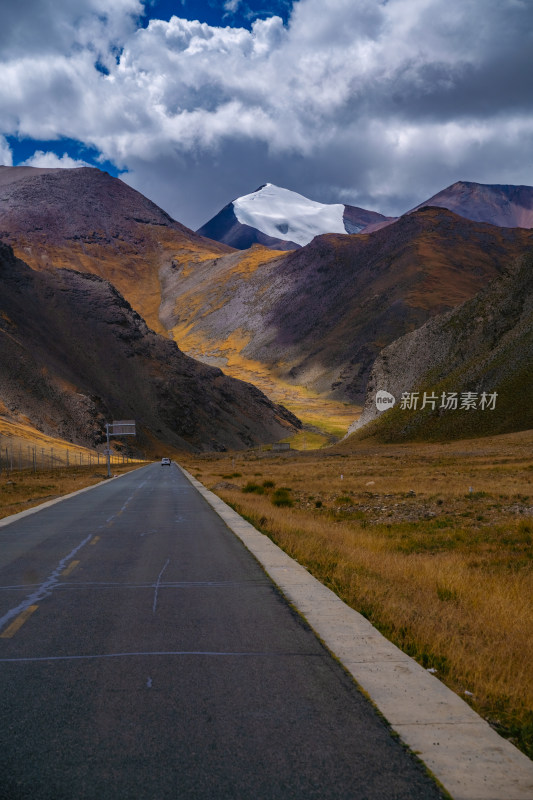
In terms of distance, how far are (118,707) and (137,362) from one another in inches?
5434

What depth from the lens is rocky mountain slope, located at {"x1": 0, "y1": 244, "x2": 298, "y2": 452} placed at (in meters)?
103

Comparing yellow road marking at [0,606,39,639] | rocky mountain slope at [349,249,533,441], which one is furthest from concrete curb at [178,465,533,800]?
rocky mountain slope at [349,249,533,441]

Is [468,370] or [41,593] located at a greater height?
[468,370]

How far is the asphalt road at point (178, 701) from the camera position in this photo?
3.75 metres

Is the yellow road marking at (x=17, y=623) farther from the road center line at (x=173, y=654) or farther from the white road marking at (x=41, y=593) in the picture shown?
the road center line at (x=173, y=654)

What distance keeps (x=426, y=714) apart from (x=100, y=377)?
414ft

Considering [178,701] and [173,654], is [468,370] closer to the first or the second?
[173,654]

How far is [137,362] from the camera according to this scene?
459 feet

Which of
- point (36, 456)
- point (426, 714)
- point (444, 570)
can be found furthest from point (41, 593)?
point (36, 456)

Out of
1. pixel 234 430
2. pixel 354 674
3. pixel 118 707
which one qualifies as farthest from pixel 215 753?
pixel 234 430

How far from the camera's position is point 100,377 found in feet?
414

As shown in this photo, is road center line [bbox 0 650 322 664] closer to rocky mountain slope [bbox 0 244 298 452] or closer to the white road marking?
the white road marking

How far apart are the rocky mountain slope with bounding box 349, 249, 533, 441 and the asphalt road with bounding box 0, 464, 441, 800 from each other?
8102 cm

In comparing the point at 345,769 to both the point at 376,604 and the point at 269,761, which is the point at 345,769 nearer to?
the point at 269,761
